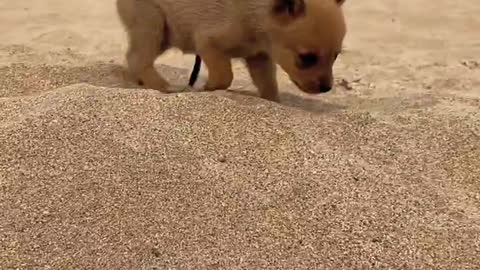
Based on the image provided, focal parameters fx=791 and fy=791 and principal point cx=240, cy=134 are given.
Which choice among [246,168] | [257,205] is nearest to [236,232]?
[257,205]

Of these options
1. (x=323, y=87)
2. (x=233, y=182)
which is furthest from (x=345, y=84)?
(x=233, y=182)

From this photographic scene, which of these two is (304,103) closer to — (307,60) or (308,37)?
(307,60)

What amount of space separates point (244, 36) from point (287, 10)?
0.28 m

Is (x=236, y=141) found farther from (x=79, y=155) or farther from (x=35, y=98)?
(x=35, y=98)

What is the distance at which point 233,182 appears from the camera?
2508 mm

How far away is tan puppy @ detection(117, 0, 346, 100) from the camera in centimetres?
315

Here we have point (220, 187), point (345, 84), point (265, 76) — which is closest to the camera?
point (220, 187)

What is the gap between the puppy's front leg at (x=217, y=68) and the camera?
345 centimetres

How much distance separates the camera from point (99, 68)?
4.27 meters

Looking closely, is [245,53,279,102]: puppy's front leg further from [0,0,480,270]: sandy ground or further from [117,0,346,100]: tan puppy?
[0,0,480,270]: sandy ground

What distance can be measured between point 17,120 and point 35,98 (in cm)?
27

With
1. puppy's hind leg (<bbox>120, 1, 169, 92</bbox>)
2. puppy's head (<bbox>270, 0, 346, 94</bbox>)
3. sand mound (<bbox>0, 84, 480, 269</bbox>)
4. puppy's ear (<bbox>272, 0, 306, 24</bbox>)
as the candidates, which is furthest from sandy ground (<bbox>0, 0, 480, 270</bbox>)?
puppy's hind leg (<bbox>120, 1, 169, 92</bbox>)

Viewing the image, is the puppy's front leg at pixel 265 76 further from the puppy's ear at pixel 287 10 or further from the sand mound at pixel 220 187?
the sand mound at pixel 220 187

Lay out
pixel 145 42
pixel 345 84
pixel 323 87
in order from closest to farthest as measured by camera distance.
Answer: pixel 323 87
pixel 145 42
pixel 345 84
